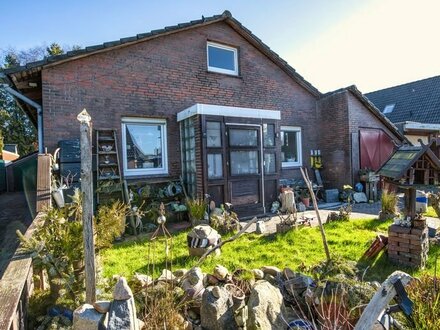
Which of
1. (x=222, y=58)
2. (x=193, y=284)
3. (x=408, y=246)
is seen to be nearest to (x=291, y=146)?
(x=222, y=58)

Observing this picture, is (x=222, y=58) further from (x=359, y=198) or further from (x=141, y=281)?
(x=141, y=281)

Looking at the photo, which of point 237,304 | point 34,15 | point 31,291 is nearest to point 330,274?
point 237,304

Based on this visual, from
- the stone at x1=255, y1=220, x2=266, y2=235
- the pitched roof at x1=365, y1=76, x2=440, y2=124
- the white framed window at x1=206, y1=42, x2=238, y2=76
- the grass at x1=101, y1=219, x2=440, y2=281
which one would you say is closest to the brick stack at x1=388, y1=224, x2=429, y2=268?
the grass at x1=101, y1=219, x2=440, y2=281

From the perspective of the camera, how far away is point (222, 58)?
8.34m

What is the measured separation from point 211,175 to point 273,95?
4.27 metres

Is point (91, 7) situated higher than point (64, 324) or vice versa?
point (91, 7)

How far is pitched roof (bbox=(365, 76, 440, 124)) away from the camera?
47.2ft

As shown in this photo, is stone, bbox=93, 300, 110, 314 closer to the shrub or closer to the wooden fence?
the wooden fence

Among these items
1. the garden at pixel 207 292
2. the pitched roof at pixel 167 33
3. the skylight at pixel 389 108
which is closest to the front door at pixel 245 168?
the pitched roof at pixel 167 33

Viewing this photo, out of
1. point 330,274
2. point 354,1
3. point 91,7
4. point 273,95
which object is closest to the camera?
point 330,274

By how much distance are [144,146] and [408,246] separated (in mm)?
5813

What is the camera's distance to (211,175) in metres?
6.36

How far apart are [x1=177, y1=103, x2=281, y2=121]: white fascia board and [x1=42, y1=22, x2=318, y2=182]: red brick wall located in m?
0.71

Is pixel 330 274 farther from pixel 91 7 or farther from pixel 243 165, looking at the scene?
pixel 91 7
